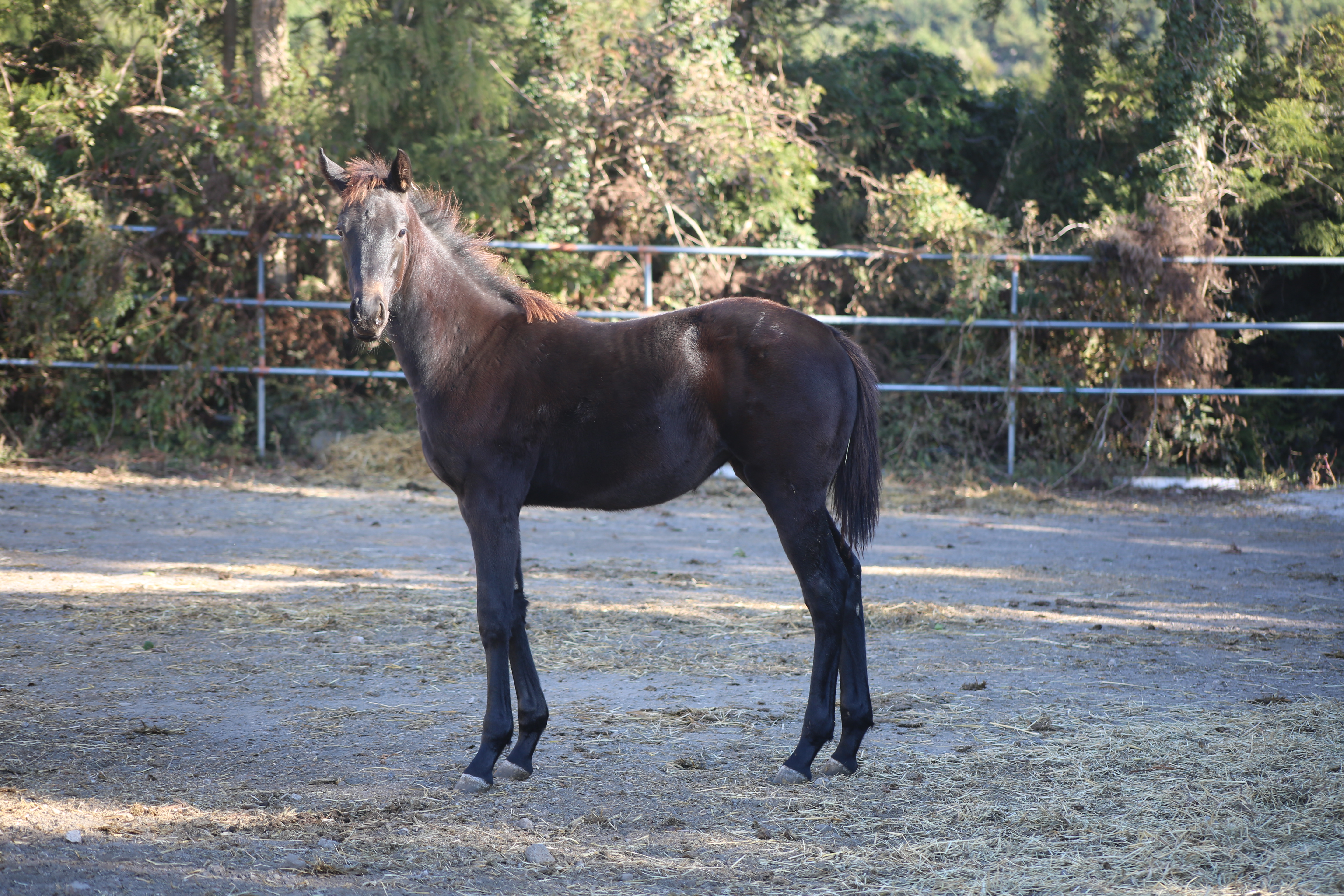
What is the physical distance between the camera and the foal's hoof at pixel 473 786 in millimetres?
3525

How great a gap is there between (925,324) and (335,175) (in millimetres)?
7688

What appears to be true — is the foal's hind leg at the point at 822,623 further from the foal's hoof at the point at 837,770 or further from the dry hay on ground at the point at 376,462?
the dry hay on ground at the point at 376,462

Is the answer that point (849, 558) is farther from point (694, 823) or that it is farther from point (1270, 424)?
point (1270, 424)

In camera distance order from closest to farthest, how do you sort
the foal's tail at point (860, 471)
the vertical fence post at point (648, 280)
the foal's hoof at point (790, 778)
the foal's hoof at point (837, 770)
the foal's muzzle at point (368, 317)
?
the foal's muzzle at point (368, 317)
the foal's hoof at point (790, 778)
the foal's hoof at point (837, 770)
the foal's tail at point (860, 471)
the vertical fence post at point (648, 280)

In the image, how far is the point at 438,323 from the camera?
3.82 m

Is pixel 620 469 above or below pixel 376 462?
above

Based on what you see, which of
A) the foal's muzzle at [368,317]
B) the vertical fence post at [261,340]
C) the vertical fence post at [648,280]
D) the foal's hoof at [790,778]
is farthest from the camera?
the vertical fence post at [648,280]

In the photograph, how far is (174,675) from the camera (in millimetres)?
4660

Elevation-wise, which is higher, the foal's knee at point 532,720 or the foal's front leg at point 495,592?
the foal's front leg at point 495,592

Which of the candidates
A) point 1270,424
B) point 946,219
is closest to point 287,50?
point 946,219

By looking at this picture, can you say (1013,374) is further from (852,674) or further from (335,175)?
(335,175)

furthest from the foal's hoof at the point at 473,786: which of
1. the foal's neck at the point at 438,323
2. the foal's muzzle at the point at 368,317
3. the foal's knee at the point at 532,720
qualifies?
the foal's muzzle at the point at 368,317

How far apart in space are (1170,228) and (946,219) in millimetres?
2190

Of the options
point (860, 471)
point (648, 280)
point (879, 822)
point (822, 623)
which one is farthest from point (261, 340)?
point (879, 822)
